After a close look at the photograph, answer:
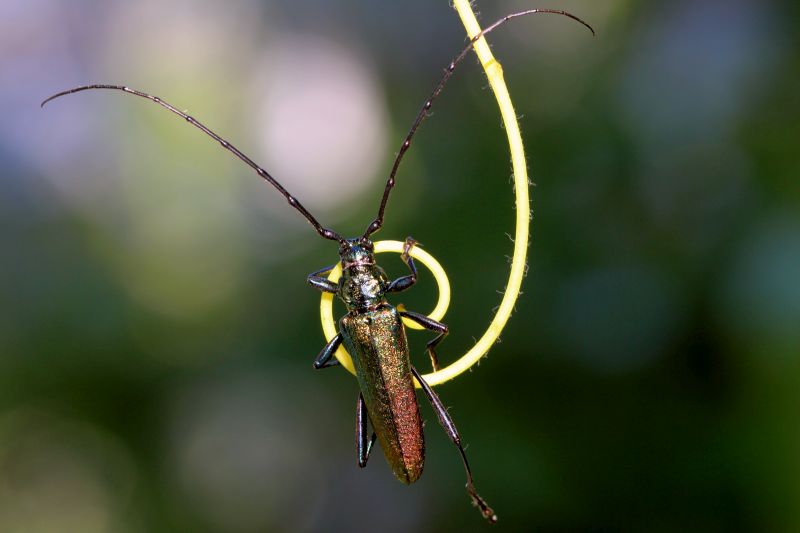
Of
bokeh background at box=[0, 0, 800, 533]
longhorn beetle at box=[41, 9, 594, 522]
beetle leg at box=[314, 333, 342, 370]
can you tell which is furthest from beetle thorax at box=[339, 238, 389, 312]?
bokeh background at box=[0, 0, 800, 533]

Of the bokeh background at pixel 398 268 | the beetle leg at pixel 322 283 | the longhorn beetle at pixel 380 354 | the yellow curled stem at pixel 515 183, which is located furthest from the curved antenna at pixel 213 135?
the bokeh background at pixel 398 268


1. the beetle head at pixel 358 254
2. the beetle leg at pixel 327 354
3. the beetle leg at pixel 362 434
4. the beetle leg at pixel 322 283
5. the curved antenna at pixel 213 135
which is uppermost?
the curved antenna at pixel 213 135

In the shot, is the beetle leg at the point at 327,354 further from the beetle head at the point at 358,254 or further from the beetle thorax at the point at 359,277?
the beetle head at the point at 358,254

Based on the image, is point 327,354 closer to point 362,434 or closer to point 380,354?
point 380,354

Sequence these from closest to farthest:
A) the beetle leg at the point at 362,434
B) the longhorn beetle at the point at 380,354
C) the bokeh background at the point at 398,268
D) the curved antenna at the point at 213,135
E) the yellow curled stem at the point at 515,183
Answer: the yellow curled stem at the point at 515,183
the curved antenna at the point at 213,135
the longhorn beetle at the point at 380,354
the beetle leg at the point at 362,434
the bokeh background at the point at 398,268

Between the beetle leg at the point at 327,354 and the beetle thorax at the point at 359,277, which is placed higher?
the beetle thorax at the point at 359,277

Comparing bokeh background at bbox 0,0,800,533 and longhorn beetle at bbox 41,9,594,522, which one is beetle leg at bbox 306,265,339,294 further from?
bokeh background at bbox 0,0,800,533

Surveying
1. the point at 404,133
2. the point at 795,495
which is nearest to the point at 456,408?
the point at 795,495

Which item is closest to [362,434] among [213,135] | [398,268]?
[213,135]
